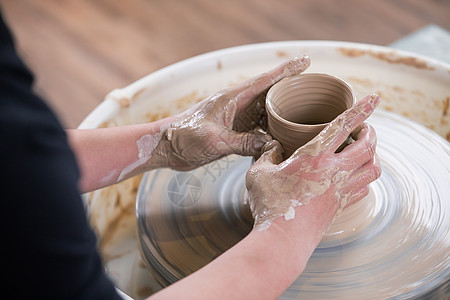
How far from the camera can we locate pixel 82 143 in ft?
3.64

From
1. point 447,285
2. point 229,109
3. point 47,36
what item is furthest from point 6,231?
point 47,36

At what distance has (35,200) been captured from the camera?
1.81 feet

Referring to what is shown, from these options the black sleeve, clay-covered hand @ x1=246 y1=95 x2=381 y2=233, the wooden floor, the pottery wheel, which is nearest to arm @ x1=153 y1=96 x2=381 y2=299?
clay-covered hand @ x1=246 y1=95 x2=381 y2=233

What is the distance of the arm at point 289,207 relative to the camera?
804 mm

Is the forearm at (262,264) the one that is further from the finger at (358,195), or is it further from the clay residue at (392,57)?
the clay residue at (392,57)

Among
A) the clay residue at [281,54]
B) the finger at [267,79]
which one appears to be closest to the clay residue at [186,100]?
the clay residue at [281,54]

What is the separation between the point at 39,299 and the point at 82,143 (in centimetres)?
56

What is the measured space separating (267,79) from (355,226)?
0.36 metres

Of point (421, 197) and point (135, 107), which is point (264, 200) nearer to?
point (421, 197)

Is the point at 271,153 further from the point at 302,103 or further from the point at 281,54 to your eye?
the point at 281,54

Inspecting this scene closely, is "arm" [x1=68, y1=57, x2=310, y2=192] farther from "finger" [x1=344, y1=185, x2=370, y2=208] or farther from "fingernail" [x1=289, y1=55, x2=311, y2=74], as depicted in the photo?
"finger" [x1=344, y1=185, x2=370, y2=208]

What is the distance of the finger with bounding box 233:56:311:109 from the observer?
3.56 ft

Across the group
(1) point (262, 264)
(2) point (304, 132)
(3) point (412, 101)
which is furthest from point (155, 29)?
(1) point (262, 264)

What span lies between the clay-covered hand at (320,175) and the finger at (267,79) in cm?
20
